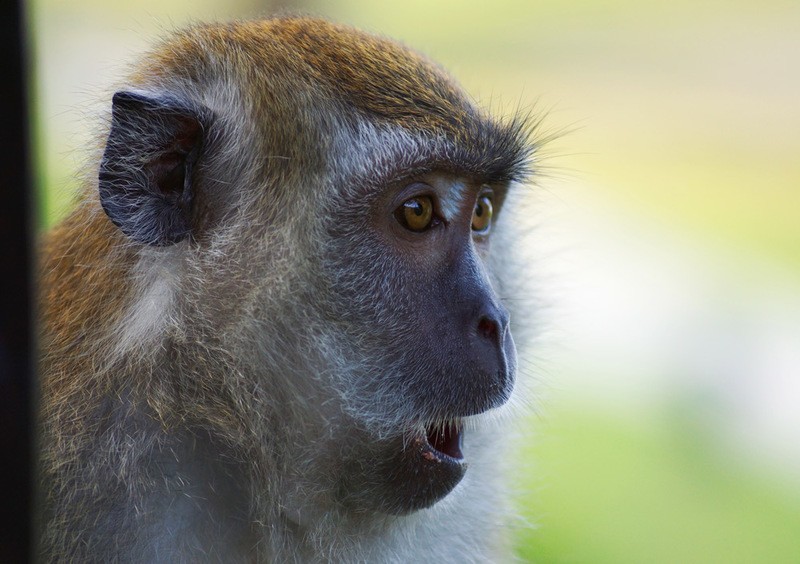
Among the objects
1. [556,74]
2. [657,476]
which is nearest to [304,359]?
[657,476]

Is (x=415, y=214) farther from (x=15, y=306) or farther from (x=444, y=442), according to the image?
(x=15, y=306)

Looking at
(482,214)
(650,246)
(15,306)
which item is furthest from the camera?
(650,246)

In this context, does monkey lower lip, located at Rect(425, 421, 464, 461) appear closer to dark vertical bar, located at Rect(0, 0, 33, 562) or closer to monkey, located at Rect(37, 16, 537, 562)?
monkey, located at Rect(37, 16, 537, 562)

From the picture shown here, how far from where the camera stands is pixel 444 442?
6.84ft

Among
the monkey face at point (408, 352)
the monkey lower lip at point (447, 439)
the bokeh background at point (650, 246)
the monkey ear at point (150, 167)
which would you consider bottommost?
the bokeh background at point (650, 246)

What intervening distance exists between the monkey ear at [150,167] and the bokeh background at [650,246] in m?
0.84

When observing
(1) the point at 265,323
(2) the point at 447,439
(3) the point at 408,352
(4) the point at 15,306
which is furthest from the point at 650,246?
(4) the point at 15,306

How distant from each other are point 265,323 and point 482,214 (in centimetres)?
78

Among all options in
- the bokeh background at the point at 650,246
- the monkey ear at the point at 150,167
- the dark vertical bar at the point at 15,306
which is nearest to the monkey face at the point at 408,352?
the monkey ear at the point at 150,167

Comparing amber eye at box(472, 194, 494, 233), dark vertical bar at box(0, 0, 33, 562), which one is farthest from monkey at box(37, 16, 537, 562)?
dark vertical bar at box(0, 0, 33, 562)

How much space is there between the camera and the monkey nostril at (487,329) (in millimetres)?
1972

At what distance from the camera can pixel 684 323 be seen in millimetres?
6664

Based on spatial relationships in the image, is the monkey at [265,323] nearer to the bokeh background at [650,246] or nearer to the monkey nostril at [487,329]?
the monkey nostril at [487,329]

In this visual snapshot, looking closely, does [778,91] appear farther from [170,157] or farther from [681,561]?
[170,157]
